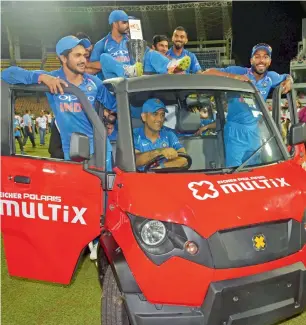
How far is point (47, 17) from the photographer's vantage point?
31.5 metres

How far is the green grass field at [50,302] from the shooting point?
11.0ft

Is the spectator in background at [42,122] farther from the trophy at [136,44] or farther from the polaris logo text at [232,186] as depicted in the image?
the polaris logo text at [232,186]

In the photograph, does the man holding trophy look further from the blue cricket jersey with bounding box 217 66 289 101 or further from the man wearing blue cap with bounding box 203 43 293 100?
the blue cricket jersey with bounding box 217 66 289 101

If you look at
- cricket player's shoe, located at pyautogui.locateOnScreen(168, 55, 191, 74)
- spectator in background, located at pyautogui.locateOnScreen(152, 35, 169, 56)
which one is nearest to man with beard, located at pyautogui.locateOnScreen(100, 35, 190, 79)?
cricket player's shoe, located at pyautogui.locateOnScreen(168, 55, 191, 74)

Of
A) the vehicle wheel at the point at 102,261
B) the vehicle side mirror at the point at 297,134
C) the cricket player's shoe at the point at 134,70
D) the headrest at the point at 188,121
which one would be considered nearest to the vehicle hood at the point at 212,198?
the vehicle wheel at the point at 102,261

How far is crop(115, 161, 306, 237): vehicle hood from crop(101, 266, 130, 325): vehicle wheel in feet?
1.65

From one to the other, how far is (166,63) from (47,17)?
29985 millimetres

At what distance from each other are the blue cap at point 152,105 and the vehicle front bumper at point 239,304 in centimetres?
144

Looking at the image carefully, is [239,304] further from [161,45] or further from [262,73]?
[161,45]

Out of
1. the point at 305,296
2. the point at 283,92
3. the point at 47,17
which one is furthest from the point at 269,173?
the point at 47,17

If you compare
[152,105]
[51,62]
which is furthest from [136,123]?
[51,62]

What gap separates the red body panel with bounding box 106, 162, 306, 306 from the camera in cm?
234

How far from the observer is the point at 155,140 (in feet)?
11.0

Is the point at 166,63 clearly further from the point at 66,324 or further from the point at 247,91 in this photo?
the point at 66,324
